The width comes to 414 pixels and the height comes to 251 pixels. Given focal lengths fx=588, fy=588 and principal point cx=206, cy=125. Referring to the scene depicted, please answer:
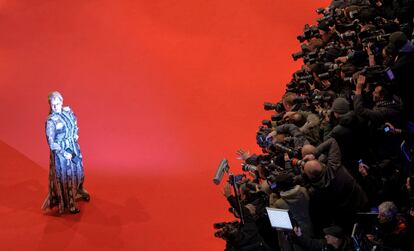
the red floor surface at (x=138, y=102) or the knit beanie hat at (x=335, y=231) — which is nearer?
the knit beanie hat at (x=335, y=231)

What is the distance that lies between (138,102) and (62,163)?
2.36 meters

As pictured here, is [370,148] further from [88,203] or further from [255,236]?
[88,203]

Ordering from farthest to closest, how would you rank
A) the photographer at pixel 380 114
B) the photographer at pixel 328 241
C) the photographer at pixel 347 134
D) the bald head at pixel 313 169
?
the photographer at pixel 347 134
the photographer at pixel 380 114
the bald head at pixel 313 169
the photographer at pixel 328 241

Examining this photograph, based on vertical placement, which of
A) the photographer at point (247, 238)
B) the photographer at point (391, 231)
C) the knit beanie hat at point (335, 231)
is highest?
the photographer at point (247, 238)

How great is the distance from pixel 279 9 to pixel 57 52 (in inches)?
150

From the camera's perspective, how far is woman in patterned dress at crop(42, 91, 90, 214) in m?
6.61

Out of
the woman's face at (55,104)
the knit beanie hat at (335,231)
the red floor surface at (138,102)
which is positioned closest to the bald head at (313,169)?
the knit beanie hat at (335,231)

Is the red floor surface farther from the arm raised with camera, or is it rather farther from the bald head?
the bald head

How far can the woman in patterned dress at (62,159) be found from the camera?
260 inches

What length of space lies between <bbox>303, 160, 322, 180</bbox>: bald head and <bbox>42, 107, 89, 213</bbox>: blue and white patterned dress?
11.1ft

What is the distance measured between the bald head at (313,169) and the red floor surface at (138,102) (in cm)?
218

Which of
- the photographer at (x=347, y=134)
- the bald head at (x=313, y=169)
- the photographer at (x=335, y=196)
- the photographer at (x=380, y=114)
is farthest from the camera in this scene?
the photographer at (x=347, y=134)

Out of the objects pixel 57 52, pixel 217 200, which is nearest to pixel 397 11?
pixel 217 200

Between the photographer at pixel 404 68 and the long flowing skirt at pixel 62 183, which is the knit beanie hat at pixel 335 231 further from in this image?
the long flowing skirt at pixel 62 183
